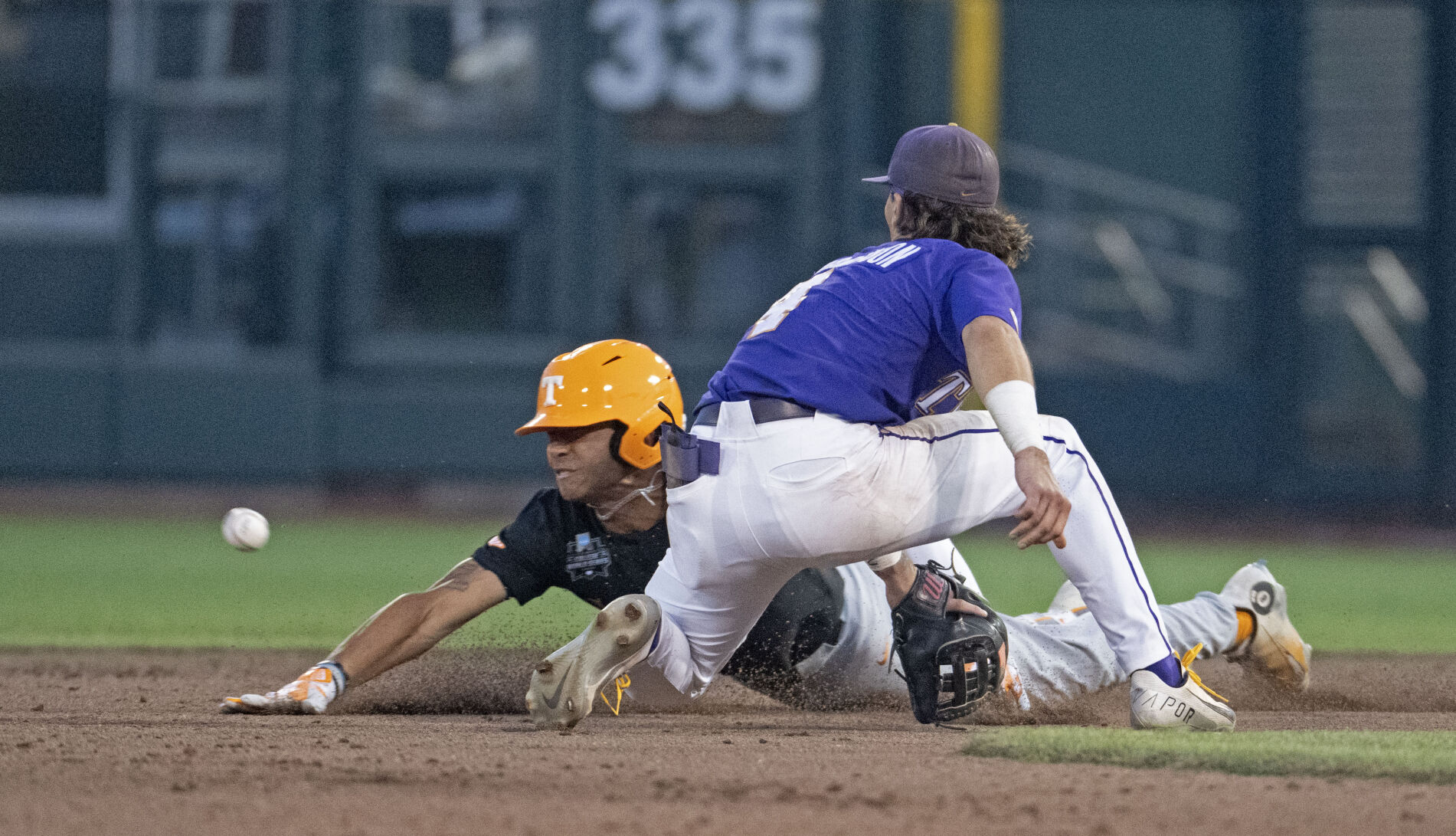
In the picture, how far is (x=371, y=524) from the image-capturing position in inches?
435

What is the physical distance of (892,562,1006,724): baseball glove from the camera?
3824mm

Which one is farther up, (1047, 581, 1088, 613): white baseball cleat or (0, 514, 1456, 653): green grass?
(1047, 581, 1088, 613): white baseball cleat

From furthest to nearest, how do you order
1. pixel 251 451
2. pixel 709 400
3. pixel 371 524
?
pixel 251 451, pixel 371 524, pixel 709 400

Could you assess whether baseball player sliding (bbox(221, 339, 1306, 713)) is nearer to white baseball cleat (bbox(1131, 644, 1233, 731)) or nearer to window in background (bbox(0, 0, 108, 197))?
white baseball cleat (bbox(1131, 644, 1233, 731))

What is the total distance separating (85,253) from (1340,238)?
866 centimetres

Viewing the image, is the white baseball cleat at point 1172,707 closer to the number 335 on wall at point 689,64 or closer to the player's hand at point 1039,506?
the player's hand at point 1039,506

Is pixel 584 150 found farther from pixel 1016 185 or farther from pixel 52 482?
pixel 52 482

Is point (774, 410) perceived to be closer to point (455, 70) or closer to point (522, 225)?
point (522, 225)

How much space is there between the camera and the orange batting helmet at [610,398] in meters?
4.02

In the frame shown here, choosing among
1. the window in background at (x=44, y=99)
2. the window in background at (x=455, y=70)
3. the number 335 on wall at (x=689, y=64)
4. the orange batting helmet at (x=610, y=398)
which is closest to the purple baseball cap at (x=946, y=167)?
the orange batting helmet at (x=610, y=398)

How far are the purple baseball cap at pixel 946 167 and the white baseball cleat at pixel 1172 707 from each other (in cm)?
105

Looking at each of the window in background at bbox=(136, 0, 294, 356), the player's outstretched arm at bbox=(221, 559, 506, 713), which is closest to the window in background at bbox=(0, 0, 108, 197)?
the window in background at bbox=(136, 0, 294, 356)

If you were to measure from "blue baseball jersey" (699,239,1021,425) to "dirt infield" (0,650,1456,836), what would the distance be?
0.71 meters

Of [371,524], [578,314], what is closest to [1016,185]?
[578,314]
